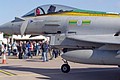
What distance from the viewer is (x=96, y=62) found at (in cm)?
1003

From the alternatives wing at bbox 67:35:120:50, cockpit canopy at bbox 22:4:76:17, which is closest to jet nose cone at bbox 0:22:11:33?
cockpit canopy at bbox 22:4:76:17

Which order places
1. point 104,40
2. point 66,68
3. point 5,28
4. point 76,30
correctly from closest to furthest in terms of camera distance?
point 104,40
point 76,30
point 66,68
point 5,28

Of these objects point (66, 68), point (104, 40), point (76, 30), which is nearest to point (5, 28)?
point (66, 68)

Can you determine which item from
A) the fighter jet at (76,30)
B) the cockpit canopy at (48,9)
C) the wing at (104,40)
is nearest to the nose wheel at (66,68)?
the fighter jet at (76,30)

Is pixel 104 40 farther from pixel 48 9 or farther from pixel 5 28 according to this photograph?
pixel 5 28

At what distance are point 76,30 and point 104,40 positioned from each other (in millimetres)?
1845

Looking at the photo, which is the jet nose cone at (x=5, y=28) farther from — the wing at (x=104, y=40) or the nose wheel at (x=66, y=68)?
the wing at (x=104, y=40)

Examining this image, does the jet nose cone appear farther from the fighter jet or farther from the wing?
the wing

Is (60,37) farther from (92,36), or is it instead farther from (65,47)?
(92,36)

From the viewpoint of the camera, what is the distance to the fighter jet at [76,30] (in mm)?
10055

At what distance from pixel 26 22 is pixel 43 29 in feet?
3.45

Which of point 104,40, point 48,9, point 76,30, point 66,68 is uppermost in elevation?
point 48,9

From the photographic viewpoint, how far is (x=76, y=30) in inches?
464

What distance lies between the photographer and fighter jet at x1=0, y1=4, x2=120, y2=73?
10.1 m
